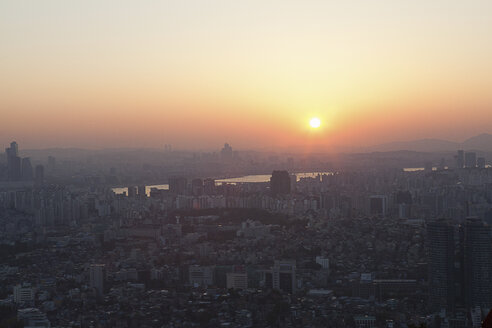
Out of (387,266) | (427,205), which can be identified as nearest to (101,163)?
(427,205)

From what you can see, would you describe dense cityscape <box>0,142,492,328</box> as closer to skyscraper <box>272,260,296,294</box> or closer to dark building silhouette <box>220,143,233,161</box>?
skyscraper <box>272,260,296,294</box>

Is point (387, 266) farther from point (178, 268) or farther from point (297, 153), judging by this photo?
point (297, 153)

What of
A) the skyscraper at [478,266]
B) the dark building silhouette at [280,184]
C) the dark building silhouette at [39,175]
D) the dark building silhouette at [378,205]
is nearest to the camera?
the skyscraper at [478,266]

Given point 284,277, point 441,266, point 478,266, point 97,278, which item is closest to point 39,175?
point 97,278

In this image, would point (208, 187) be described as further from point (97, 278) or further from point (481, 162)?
point (97, 278)

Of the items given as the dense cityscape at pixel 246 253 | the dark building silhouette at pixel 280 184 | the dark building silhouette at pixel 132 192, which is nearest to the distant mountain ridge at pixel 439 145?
the dense cityscape at pixel 246 253

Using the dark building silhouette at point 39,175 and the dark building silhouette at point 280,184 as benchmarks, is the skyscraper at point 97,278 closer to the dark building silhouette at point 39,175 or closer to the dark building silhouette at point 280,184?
the dark building silhouette at point 280,184

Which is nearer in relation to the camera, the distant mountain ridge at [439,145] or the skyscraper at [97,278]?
the skyscraper at [97,278]
